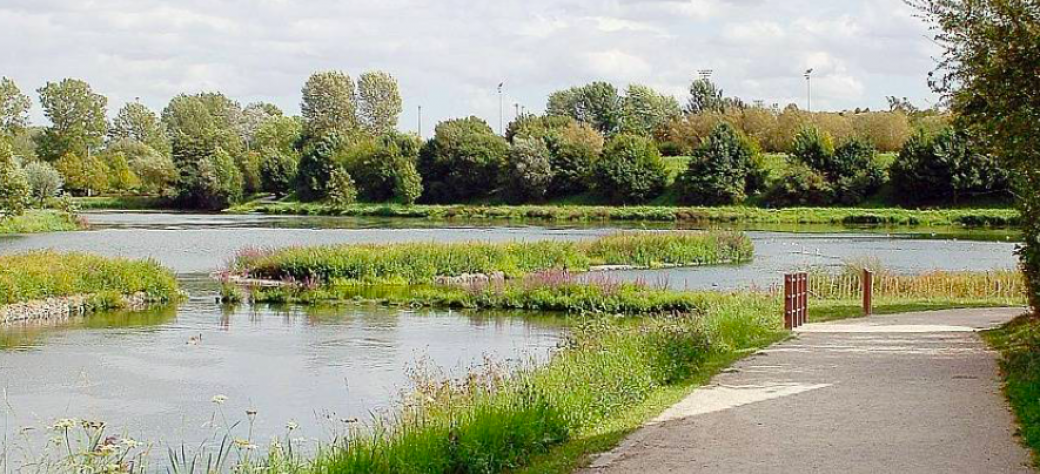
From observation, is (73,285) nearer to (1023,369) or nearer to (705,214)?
(1023,369)

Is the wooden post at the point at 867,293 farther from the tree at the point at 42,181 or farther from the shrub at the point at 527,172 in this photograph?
the tree at the point at 42,181

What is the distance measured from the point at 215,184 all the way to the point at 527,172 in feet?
100

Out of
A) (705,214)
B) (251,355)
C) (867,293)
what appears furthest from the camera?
(705,214)

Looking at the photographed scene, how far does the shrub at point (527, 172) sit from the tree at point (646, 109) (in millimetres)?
27692

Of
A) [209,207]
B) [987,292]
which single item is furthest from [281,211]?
[987,292]

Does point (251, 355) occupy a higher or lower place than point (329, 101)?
lower

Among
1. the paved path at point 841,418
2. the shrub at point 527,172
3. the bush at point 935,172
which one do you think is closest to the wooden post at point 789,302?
the paved path at point 841,418

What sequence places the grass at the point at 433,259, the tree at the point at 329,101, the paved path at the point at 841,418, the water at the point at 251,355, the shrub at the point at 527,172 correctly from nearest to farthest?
the paved path at the point at 841,418, the water at the point at 251,355, the grass at the point at 433,259, the shrub at the point at 527,172, the tree at the point at 329,101

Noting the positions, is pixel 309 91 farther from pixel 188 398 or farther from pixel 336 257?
pixel 188 398

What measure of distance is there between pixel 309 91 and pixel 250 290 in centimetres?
11409

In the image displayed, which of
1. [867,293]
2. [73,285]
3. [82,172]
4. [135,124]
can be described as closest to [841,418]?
[867,293]

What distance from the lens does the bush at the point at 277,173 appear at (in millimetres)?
116250

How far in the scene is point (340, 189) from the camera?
107m

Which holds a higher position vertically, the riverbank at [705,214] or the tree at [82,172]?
the tree at [82,172]
